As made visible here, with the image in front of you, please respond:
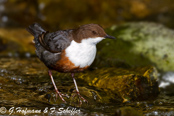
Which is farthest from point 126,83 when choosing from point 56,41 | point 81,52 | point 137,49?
point 137,49

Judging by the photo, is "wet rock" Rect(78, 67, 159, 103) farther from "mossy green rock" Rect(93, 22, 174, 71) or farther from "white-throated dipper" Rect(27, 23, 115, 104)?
"mossy green rock" Rect(93, 22, 174, 71)

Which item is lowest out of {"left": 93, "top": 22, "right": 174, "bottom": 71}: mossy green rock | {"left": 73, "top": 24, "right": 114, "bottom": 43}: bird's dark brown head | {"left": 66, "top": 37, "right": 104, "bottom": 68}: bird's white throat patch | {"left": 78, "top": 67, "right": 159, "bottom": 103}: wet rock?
{"left": 78, "top": 67, "right": 159, "bottom": 103}: wet rock

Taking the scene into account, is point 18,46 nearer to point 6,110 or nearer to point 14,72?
point 14,72

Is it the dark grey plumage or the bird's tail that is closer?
the dark grey plumage

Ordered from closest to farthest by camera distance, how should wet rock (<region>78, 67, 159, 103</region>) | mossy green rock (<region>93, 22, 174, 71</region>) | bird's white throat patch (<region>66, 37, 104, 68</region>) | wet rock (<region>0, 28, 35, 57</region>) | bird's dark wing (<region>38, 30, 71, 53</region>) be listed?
bird's white throat patch (<region>66, 37, 104, 68</region>), bird's dark wing (<region>38, 30, 71, 53</region>), wet rock (<region>78, 67, 159, 103</region>), mossy green rock (<region>93, 22, 174, 71</region>), wet rock (<region>0, 28, 35, 57</region>)

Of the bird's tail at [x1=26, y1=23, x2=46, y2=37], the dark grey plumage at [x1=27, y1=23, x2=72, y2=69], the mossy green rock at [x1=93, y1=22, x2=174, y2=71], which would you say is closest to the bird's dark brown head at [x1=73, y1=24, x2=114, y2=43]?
the dark grey plumage at [x1=27, y1=23, x2=72, y2=69]

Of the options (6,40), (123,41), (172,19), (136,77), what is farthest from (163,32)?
(6,40)

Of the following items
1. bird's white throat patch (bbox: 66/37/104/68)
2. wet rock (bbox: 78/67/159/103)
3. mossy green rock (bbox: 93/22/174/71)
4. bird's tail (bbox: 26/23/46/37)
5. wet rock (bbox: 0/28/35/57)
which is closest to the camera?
bird's white throat patch (bbox: 66/37/104/68)
